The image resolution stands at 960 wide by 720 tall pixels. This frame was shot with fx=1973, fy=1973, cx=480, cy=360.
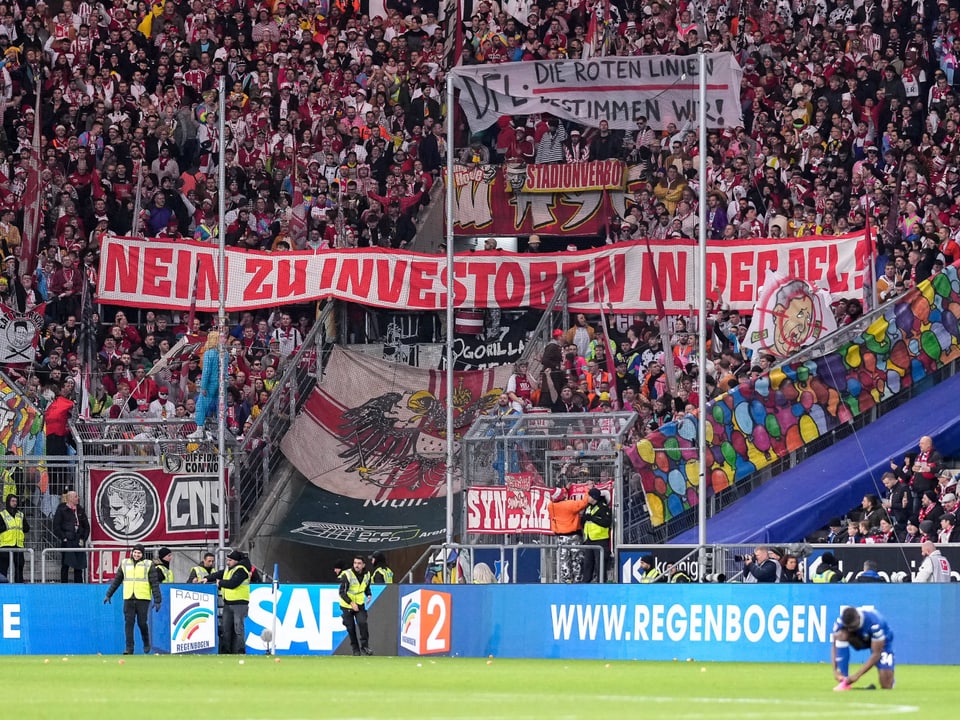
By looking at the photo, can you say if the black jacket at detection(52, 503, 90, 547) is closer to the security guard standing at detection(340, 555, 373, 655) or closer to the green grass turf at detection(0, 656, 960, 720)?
the green grass turf at detection(0, 656, 960, 720)

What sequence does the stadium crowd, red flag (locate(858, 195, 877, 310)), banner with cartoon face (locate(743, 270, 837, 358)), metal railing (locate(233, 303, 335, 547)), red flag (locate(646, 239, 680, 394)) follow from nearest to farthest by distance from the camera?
banner with cartoon face (locate(743, 270, 837, 358))
red flag (locate(646, 239, 680, 394))
red flag (locate(858, 195, 877, 310))
metal railing (locate(233, 303, 335, 547))
the stadium crowd

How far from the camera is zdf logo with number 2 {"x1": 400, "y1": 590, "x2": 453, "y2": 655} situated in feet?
87.7

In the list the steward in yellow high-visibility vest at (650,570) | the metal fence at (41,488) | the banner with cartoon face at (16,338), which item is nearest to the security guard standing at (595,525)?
the steward in yellow high-visibility vest at (650,570)

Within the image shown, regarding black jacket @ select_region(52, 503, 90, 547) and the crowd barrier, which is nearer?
the crowd barrier

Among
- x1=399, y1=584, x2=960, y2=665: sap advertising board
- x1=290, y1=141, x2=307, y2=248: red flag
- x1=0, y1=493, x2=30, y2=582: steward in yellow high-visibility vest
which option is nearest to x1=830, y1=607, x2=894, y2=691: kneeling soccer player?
x1=399, y1=584, x2=960, y2=665: sap advertising board

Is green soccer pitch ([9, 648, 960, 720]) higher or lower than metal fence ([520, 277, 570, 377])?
lower

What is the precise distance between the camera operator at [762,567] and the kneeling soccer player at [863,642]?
23.8 feet

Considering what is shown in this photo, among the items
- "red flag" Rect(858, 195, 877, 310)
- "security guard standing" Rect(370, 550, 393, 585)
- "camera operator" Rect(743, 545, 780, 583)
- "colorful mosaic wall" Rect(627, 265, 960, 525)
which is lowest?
"security guard standing" Rect(370, 550, 393, 585)

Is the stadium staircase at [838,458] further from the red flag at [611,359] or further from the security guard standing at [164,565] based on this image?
the security guard standing at [164,565]

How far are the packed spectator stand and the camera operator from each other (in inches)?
186

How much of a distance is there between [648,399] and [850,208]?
204 inches

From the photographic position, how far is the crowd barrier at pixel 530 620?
2367 cm

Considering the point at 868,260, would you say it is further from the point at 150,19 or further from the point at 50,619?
the point at 150,19

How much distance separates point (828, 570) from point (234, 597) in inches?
328
